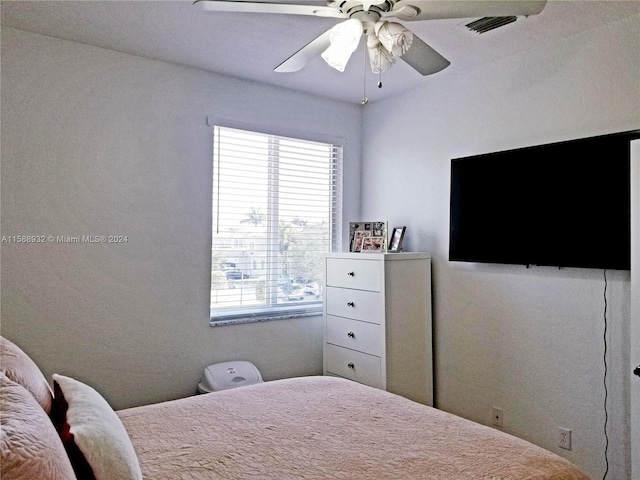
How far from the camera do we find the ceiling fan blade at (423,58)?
193 centimetres

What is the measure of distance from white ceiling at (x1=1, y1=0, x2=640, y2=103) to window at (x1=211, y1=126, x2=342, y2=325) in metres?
0.67

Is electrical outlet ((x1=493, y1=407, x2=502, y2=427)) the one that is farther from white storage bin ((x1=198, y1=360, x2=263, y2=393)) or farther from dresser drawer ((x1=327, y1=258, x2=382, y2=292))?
white storage bin ((x1=198, y1=360, x2=263, y2=393))

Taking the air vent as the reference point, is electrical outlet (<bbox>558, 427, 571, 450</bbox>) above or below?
below

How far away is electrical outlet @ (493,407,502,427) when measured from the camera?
297 cm

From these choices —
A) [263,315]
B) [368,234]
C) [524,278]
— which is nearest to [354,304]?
[368,234]

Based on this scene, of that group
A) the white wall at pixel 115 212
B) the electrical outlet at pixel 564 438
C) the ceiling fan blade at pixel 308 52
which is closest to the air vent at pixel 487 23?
the ceiling fan blade at pixel 308 52

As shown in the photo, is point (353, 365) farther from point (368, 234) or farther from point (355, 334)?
point (368, 234)

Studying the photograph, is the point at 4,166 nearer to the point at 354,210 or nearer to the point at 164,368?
the point at 164,368

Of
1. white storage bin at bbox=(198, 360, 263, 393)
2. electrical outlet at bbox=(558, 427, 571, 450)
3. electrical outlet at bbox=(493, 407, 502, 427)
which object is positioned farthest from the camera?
white storage bin at bbox=(198, 360, 263, 393)

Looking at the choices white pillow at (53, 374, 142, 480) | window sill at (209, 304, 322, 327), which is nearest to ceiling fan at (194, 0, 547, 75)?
white pillow at (53, 374, 142, 480)

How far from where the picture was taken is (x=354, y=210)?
Result: 4.10 meters

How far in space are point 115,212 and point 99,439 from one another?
2.00m

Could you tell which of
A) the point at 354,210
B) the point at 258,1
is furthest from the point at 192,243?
A: the point at 258,1

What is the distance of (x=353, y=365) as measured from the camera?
3391 mm
